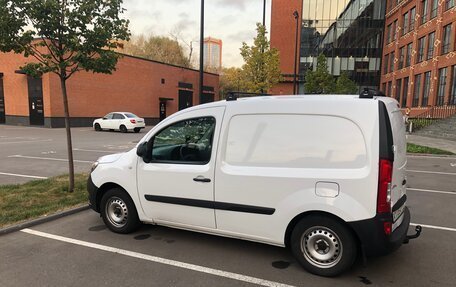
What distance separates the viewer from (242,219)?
12.7ft

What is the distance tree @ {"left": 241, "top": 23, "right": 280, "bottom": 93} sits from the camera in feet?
71.1

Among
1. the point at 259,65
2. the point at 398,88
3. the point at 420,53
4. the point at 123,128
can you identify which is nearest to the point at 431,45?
the point at 420,53

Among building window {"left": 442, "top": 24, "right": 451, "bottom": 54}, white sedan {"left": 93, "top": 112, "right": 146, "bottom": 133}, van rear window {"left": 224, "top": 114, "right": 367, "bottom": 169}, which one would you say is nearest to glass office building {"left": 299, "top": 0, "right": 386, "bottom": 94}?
building window {"left": 442, "top": 24, "right": 451, "bottom": 54}

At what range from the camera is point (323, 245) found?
11.7 ft

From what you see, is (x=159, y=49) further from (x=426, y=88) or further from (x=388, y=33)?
(x=426, y=88)

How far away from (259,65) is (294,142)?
743 inches

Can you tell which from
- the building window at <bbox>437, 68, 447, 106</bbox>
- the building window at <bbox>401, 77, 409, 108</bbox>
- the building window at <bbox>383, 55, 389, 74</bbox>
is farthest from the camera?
the building window at <bbox>383, 55, 389, 74</bbox>

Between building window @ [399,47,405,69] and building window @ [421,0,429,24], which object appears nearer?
building window @ [421,0,429,24]

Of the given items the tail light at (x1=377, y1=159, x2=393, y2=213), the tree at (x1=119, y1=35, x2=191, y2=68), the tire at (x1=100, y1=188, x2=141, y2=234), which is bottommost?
the tire at (x1=100, y1=188, x2=141, y2=234)

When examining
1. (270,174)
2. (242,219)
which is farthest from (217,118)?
(242,219)

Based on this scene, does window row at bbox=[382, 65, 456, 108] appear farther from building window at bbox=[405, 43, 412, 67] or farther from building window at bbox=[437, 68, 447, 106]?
building window at bbox=[405, 43, 412, 67]

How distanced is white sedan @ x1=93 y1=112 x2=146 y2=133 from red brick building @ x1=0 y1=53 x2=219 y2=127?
13.4 feet

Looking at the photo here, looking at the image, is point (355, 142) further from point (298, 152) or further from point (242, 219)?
point (242, 219)

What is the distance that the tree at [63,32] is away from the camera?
5.89 meters
